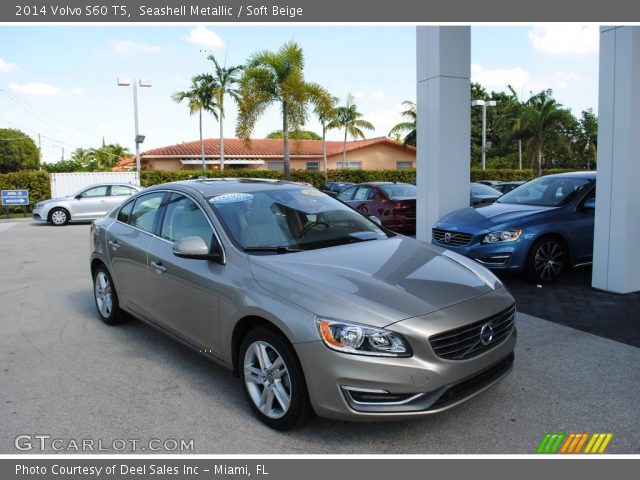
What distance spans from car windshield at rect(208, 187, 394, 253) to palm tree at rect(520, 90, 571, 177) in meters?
34.5

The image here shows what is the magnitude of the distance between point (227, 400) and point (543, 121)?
3728 centimetres

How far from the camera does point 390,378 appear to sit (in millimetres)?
2953

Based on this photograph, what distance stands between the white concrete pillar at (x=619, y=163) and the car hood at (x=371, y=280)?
140 inches

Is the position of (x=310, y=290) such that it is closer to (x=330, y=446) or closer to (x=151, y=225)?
(x=330, y=446)

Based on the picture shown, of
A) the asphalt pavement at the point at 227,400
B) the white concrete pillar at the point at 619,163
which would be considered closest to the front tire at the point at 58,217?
the asphalt pavement at the point at 227,400

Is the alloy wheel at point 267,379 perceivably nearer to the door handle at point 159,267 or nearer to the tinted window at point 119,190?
the door handle at point 159,267

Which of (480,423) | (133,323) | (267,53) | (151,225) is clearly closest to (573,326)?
(480,423)

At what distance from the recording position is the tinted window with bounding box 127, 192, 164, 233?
194 inches

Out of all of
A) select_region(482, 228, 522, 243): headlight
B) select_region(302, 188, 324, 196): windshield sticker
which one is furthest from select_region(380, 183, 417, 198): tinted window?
select_region(302, 188, 324, 196): windshield sticker

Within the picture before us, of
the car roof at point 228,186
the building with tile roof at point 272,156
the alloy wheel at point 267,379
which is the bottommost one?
the alloy wheel at point 267,379

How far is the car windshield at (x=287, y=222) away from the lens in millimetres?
3977

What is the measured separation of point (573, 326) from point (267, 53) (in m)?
20.7

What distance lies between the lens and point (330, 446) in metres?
3.23

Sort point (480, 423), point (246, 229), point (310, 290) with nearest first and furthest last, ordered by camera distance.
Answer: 1. point (310, 290)
2. point (480, 423)
3. point (246, 229)
